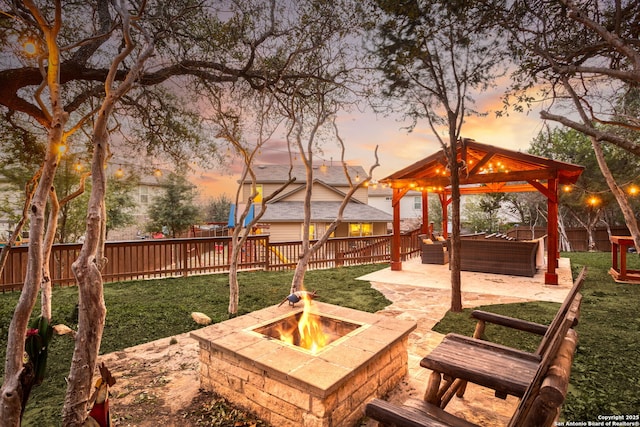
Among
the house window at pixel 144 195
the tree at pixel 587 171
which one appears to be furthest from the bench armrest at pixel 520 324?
the house window at pixel 144 195

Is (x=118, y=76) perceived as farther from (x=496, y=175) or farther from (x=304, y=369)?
(x=496, y=175)

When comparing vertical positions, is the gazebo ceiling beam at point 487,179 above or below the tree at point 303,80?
below

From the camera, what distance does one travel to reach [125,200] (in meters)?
19.1

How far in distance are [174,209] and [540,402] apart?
2209cm

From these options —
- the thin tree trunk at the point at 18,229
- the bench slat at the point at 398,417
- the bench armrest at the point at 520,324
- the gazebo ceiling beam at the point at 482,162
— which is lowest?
the bench slat at the point at 398,417

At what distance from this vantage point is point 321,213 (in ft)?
62.2

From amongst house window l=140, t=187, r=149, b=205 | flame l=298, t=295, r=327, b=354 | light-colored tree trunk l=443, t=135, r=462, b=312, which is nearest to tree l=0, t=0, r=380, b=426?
flame l=298, t=295, r=327, b=354

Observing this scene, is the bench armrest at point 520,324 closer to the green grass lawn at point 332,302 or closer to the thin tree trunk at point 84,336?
the green grass lawn at point 332,302

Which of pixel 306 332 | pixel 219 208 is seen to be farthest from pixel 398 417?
pixel 219 208

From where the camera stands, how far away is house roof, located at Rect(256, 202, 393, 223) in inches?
706

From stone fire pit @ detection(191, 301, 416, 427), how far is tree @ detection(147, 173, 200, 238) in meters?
18.9

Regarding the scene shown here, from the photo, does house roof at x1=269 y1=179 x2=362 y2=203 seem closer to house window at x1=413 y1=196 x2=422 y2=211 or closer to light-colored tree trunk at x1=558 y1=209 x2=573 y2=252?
light-colored tree trunk at x1=558 y1=209 x2=573 y2=252

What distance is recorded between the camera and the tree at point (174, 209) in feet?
66.1

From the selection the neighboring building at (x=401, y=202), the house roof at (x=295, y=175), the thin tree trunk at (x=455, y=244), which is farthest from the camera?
the neighboring building at (x=401, y=202)
